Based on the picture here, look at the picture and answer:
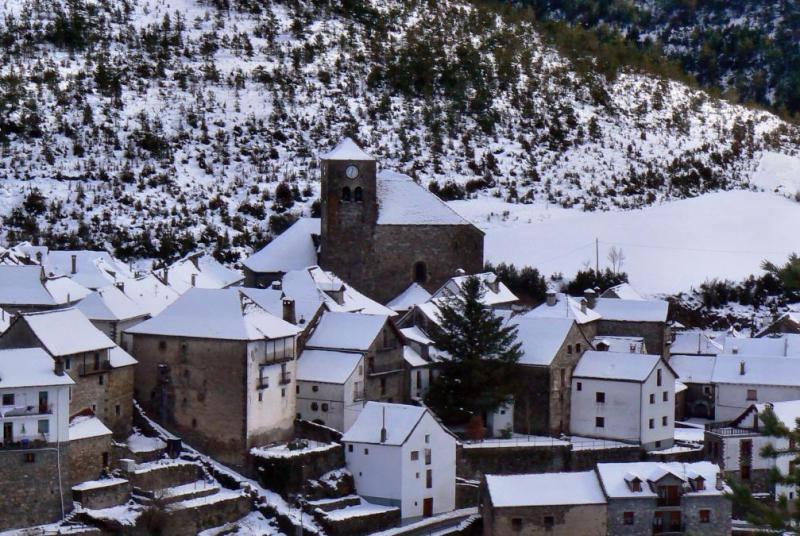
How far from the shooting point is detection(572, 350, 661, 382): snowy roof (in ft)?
173

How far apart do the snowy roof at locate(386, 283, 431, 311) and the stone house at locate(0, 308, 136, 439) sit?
56.4 feet

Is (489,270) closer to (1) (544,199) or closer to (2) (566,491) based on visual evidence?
(1) (544,199)

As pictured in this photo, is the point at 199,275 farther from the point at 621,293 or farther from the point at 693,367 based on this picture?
the point at 693,367

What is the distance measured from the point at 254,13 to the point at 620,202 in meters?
33.4

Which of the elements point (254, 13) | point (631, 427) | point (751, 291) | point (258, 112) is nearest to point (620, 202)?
point (751, 291)

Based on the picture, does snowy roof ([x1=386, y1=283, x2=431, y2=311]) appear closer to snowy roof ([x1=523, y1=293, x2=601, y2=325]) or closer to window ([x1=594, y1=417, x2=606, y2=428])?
snowy roof ([x1=523, y1=293, x2=601, y2=325])

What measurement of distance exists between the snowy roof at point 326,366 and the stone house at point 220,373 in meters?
1.10

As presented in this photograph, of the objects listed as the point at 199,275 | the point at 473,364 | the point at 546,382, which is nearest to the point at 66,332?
the point at 473,364

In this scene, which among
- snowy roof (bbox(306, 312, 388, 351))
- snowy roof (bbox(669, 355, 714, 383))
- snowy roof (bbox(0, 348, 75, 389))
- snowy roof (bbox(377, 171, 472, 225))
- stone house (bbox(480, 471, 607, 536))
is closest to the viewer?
snowy roof (bbox(0, 348, 75, 389))

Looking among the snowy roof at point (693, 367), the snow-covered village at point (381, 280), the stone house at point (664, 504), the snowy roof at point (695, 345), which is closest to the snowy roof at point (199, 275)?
the snow-covered village at point (381, 280)

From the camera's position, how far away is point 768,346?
2387 inches

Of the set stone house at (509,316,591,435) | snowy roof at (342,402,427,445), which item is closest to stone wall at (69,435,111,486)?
snowy roof at (342,402,427,445)

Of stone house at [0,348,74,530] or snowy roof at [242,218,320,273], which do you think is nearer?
stone house at [0,348,74,530]

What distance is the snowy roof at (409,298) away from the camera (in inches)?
2448
